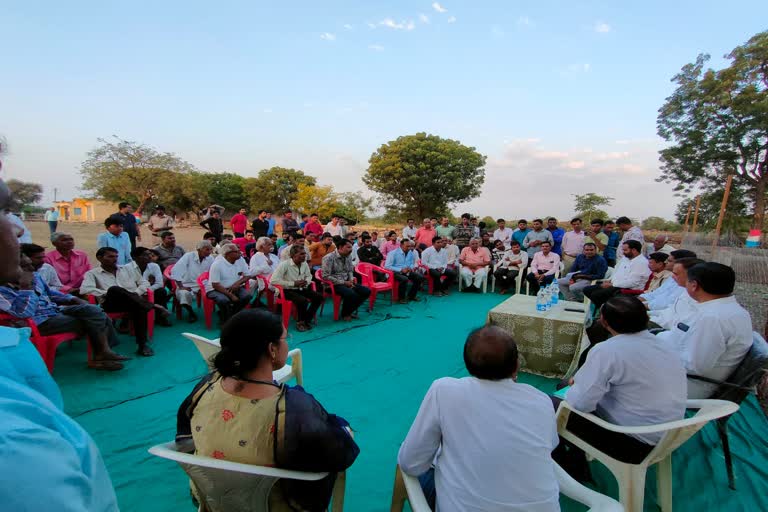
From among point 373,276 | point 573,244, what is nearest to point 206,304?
point 373,276

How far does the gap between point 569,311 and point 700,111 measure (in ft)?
66.0

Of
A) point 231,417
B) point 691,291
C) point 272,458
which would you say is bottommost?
point 272,458

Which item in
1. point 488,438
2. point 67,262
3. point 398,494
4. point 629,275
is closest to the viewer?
point 488,438

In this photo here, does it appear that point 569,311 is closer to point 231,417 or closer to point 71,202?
point 231,417

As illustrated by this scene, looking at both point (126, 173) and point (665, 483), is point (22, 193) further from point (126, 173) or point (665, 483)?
point (126, 173)

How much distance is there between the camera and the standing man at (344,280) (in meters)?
5.67

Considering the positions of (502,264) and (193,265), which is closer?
(193,265)

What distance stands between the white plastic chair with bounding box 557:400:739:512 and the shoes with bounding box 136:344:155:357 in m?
3.98

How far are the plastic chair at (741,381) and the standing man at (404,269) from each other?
491cm

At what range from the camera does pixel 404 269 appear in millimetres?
7238

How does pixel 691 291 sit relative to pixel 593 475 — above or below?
above

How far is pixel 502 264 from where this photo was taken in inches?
322

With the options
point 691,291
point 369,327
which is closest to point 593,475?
point 691,291

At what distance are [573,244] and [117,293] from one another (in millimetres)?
8052
